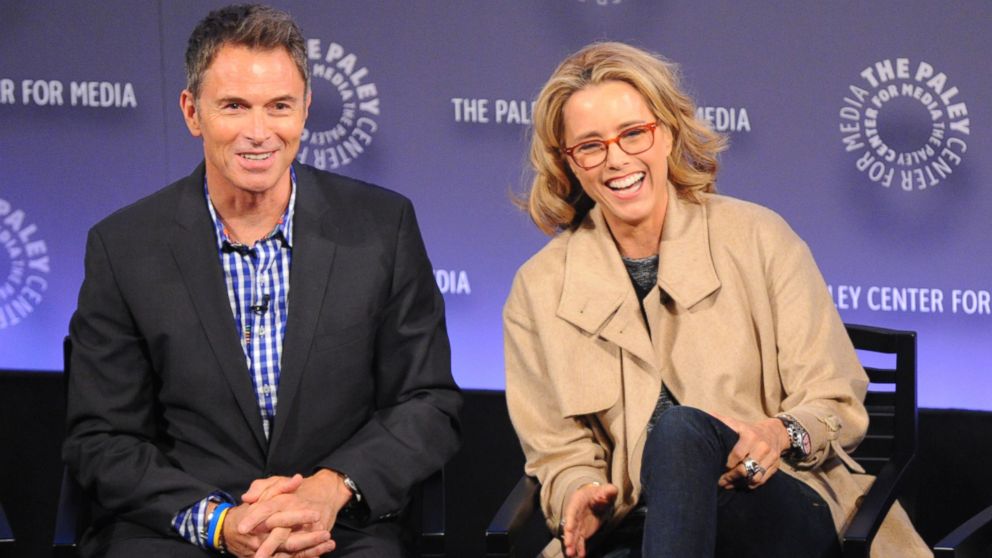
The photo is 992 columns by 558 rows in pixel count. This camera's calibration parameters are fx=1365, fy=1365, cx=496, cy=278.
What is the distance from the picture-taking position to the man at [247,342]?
2805 mm

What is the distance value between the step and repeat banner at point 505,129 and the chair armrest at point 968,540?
1.58m

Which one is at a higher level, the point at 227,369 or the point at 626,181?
the point at 626,181

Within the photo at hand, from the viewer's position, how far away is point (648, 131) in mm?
3096

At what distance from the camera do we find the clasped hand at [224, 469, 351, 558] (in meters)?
2.62

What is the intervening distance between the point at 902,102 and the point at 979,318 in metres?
0.71

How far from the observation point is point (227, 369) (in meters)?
2.81

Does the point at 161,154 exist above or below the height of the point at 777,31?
below

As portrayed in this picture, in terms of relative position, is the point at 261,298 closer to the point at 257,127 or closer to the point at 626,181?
the point at 257,127

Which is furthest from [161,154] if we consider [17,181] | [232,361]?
[232,361]

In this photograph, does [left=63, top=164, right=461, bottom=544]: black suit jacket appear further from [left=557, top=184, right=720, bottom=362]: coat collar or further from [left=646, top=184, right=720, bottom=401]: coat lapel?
[left=646, top=184, right=720, bottom=401]: coat lapel

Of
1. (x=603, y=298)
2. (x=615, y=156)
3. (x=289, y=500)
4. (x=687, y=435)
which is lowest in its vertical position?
(x=289, y=500)

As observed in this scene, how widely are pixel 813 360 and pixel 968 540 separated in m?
0.51

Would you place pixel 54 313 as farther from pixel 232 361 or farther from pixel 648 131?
pixel 648 131

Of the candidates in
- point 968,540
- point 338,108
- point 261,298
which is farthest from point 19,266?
point 968,540
